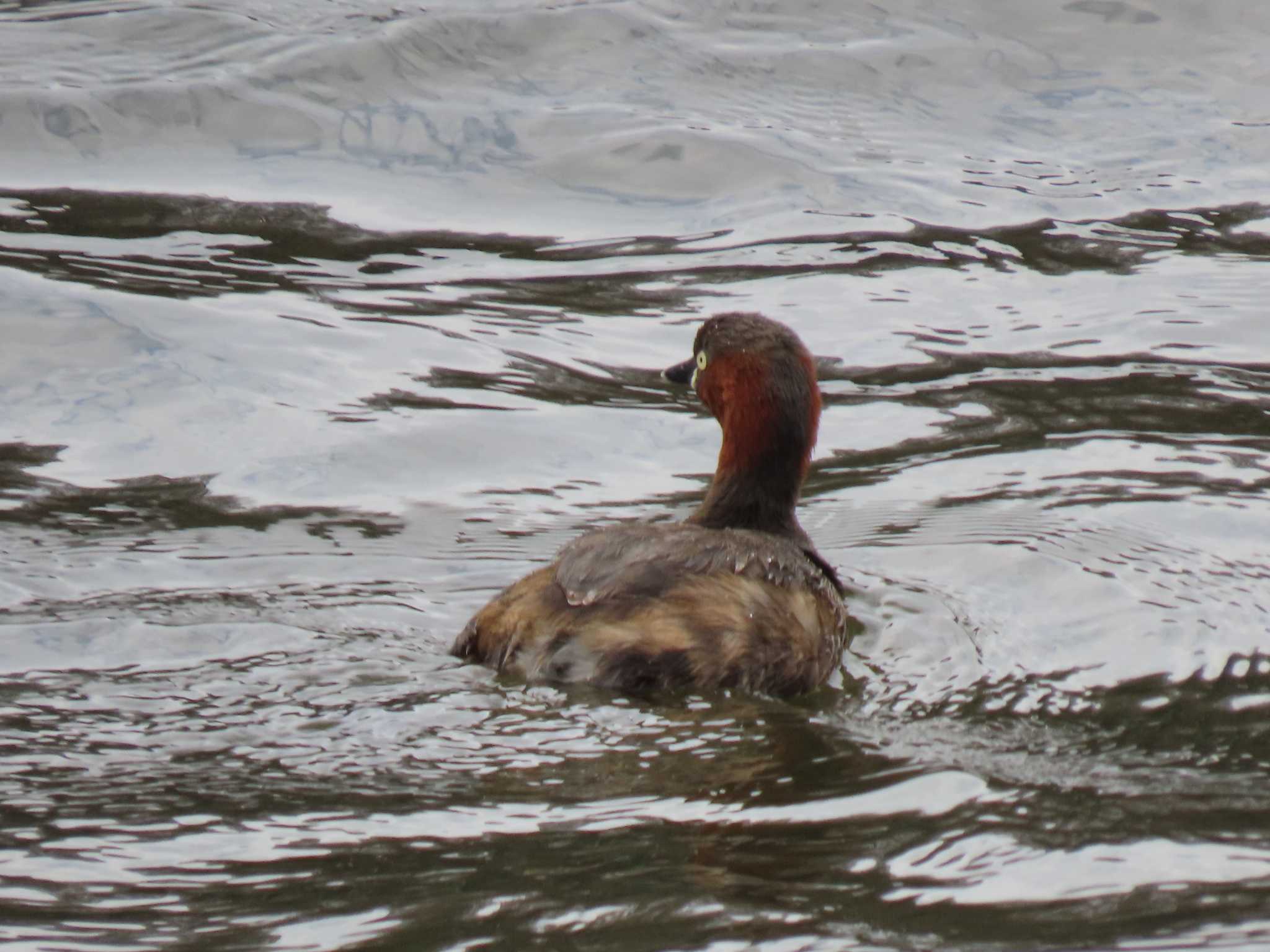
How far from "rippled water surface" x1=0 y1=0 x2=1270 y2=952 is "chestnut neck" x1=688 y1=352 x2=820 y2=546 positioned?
462 mm

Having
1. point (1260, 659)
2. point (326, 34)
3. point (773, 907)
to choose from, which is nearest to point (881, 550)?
point (1260, 659)

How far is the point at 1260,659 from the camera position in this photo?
230 inches

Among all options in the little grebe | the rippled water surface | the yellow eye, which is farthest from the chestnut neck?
the rippled water surface

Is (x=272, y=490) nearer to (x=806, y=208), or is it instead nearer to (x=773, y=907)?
(x=773, y=907)

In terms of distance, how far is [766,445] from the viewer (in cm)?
666

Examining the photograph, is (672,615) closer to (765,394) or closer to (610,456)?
(765,394)

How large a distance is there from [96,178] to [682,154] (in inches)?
138

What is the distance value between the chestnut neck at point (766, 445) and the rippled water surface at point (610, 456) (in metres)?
0.46

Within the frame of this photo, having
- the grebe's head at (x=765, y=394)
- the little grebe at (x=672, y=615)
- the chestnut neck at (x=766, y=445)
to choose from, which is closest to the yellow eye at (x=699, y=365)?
the grebe's head at (x=765, y=394)

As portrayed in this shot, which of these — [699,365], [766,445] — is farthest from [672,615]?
[699,365]

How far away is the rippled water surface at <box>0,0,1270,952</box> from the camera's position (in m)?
4.13

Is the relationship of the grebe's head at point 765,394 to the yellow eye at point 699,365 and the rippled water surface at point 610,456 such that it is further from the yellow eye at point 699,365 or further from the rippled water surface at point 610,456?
the rippled water surface at point 610,456

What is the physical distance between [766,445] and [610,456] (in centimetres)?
162

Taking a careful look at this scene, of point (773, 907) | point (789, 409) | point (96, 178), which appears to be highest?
point (96, 178)
